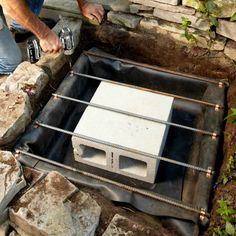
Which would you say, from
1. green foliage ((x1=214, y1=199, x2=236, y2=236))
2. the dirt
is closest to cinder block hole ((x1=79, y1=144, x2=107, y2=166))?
the dirt

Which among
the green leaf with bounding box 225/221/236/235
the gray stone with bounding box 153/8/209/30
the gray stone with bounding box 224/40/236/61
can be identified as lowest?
the green leaf with bounding box 225/221/236/235

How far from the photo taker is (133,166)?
8.64 feet

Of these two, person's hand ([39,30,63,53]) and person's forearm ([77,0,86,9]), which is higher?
person's forearm ([77,0,86,9])

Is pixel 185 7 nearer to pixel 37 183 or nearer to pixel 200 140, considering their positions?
pixel 200 140

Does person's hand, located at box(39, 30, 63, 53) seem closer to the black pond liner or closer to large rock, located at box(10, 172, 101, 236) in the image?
the black pond liner

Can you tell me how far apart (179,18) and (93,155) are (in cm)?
131

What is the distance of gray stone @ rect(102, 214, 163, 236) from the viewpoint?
6.44ft

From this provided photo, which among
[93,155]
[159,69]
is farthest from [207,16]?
[93,155]

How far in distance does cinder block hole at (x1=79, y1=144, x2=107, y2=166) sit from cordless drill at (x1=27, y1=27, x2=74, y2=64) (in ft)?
2.77

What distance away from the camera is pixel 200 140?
2766mm

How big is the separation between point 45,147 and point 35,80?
0.51 metres

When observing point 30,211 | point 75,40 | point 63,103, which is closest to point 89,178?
point 30,211

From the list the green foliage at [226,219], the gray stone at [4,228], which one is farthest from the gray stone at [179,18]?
the gray stone at [4,228]

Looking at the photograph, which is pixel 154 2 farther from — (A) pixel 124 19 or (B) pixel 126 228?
(B) pixel 126 228
